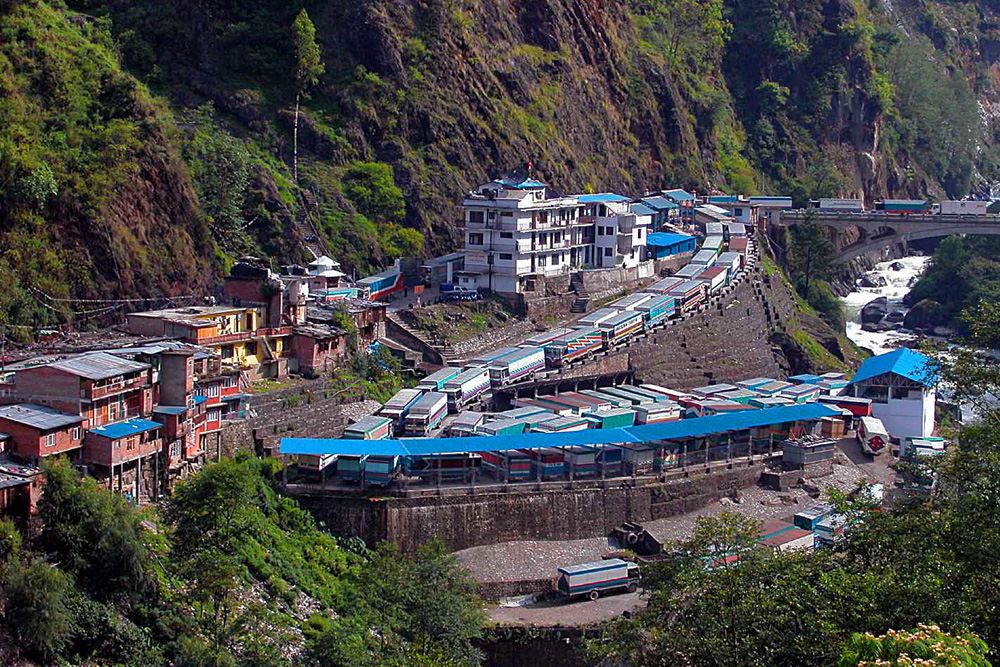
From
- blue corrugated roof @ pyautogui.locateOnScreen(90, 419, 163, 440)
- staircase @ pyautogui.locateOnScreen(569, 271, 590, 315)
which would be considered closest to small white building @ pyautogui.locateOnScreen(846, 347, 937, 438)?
staircase @ pyautogui.locateOnScreen(569, 271, 590, 315)

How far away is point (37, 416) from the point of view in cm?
2855

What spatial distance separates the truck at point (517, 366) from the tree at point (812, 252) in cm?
2617

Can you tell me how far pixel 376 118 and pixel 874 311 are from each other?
3325 cm

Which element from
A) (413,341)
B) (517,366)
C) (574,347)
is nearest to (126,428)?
(413,341)

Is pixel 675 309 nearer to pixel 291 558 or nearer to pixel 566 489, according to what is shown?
pixel 566 489

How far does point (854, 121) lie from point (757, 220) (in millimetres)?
22534

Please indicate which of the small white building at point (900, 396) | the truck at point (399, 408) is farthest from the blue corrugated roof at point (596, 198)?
the truck at point (399, 408)

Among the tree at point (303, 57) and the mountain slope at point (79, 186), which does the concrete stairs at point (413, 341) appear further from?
the tree at point (303, 57)

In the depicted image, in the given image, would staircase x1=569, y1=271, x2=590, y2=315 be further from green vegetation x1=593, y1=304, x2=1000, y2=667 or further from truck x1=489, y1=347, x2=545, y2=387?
green vegetation x1=593, y1=304, x2=1000, y2=667

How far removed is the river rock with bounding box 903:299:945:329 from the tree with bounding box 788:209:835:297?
6.34m

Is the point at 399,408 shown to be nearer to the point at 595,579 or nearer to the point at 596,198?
the point at 595,579

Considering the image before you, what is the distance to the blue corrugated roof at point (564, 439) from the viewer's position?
112 feet

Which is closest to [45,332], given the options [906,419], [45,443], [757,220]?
[45,443]

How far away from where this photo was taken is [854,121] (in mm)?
87438
